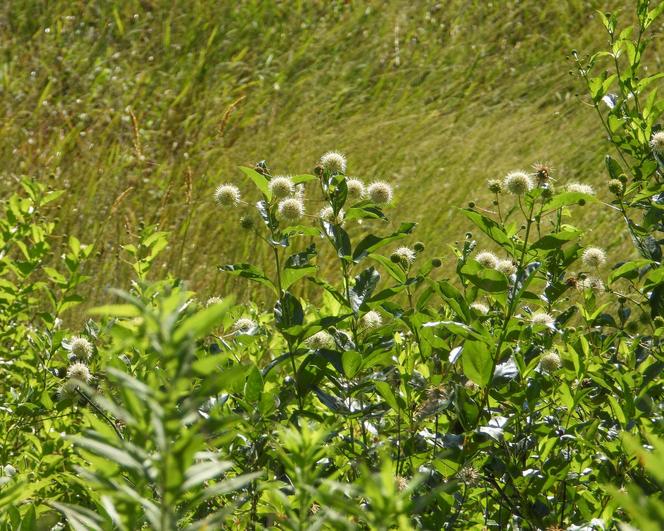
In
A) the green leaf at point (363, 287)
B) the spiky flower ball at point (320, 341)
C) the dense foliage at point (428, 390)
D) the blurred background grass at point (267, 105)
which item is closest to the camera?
the dense foliage at point (428, 390)

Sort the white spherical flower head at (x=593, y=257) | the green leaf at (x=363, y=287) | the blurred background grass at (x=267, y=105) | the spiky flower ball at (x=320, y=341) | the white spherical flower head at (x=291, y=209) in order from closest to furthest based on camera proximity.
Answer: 1. the green leaf at (x=363, y=287)
2. the spiky flower ball at (x=320, y=341)
3. the white spherical flower head at (x=291, y=209)
4. the white spherical flower head at (x=593, y=257)
5. the blurred background grass at (x=267, y=105)

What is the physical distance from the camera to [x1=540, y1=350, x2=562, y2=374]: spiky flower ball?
6.16ft

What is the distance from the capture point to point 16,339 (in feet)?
9.85

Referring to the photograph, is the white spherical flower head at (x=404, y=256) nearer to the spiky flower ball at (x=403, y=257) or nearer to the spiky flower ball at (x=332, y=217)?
the spiky flower ball at (x=403, y=257)

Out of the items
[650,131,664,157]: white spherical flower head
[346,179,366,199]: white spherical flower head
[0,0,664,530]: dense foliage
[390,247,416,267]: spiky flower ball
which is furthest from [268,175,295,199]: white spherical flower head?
[650,131,664,157]: white spherical flower head

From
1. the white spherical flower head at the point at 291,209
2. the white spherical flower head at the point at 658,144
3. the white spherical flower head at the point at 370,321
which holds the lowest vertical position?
the white spherical flower head at the point at 370,321

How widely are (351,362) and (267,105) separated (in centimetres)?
460

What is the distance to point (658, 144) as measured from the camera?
2.27 metres

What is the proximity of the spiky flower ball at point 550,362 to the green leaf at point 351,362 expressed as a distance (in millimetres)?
389

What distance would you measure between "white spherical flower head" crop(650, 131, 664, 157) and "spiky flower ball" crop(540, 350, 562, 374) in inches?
25.0

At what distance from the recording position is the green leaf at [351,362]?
1.66m

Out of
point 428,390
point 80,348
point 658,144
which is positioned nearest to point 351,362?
point 428,390

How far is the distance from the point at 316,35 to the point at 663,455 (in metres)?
6.44

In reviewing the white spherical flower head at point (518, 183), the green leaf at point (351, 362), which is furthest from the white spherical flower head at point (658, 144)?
the green leaf at point (351, 362)
